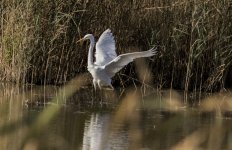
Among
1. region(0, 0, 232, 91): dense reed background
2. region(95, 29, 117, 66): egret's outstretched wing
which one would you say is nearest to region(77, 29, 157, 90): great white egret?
region(95, 29, 117, 66): egret's outstretched wing

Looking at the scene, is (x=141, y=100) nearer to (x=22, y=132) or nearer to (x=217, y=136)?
(x=217, y=136)

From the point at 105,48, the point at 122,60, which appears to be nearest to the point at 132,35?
the point at 105,48

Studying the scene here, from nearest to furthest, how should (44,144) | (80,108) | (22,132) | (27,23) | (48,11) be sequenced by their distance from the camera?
(44,144) < (22,132) < (80,108) < (27,23) < (48,11)

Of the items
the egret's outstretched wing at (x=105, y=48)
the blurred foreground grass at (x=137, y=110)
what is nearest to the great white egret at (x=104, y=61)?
the egret's outstretched wing at (x=105, y=48)

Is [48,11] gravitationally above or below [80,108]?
above

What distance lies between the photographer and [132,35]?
34.8ft

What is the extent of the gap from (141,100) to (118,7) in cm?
183

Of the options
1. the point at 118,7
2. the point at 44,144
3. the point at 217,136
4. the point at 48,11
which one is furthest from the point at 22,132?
the point at 118,7

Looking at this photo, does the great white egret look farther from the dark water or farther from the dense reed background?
the dense reed background

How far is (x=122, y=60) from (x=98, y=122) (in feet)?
5.83

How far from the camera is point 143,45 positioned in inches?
420

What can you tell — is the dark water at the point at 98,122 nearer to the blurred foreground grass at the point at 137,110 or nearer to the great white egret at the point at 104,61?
the blurred foreground grass at the point at 137,110

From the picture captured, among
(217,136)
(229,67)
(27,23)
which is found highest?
(27,23)

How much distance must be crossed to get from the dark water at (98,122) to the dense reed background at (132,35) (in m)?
0.45
